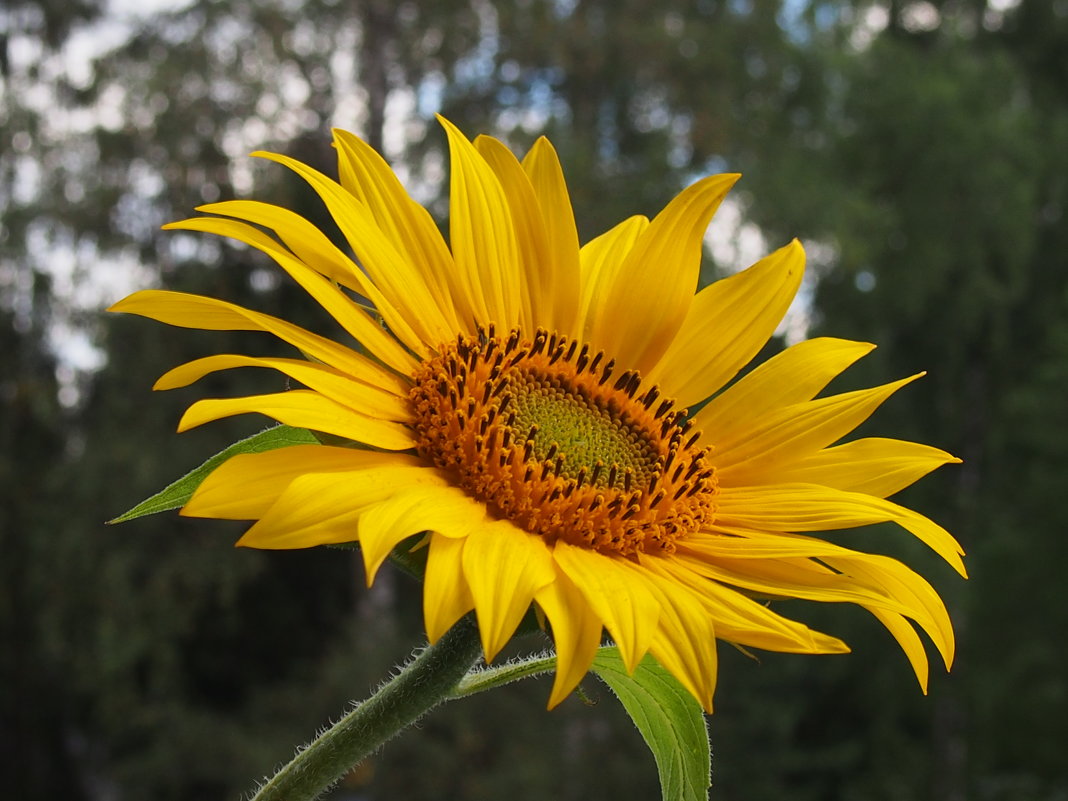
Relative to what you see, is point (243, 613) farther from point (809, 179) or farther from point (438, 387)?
point (438, 387)

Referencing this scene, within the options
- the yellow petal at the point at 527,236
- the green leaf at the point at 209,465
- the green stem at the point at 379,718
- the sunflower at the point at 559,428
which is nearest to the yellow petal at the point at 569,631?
the sunflower at the point at 559,428

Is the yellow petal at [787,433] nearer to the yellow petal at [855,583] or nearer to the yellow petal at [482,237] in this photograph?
the yellow petal at [855,583]

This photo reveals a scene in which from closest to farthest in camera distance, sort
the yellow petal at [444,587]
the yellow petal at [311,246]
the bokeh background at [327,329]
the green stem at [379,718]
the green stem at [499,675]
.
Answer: the yellow petal at [444,587] → the green stem at [379,718] → the green stem at [499,675] → the yellow petal at [311,246] → the bokeh background at [327,329]

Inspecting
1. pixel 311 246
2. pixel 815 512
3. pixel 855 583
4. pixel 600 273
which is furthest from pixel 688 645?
pixel 600 273

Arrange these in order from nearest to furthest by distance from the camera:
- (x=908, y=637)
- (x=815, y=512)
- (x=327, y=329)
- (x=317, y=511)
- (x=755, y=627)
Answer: (x=317, y=511) → (x=755, y=627) → (x=908, y=637) → (x=815, y=512) → (x=327, y=329)

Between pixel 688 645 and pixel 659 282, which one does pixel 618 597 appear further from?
pixel 659 282

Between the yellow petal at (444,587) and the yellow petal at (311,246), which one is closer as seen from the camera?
the yellow petal at (444,587)

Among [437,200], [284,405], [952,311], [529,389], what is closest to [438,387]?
[529,389]

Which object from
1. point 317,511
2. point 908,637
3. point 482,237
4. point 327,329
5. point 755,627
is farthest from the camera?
point 327,329
